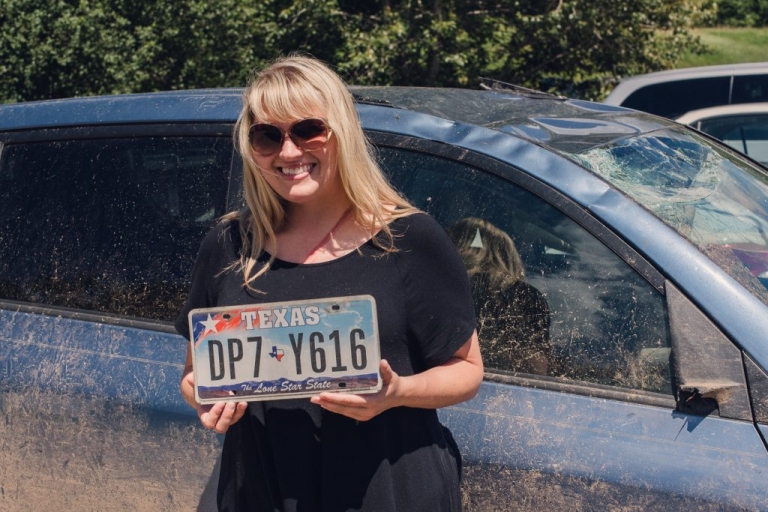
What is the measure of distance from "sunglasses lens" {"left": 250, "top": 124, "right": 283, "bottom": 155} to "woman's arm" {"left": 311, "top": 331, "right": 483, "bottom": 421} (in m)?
0.53

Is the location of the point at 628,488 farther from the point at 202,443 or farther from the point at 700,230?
the point at 202,443

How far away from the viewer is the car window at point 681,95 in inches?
294

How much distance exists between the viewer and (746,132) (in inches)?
248

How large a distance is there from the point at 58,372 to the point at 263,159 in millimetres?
1081

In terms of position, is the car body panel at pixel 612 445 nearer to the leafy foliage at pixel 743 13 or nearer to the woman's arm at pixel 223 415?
the woman's arm at pixel 223 415

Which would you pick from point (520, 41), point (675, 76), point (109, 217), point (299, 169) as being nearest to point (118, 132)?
point (109, 217)

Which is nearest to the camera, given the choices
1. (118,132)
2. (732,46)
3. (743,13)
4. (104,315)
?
(104,315)

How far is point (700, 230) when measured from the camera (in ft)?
7.84

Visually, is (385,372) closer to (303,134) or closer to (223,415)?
(223,415)

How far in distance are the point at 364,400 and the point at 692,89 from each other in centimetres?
641

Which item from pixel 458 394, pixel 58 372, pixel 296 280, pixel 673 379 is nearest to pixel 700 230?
pixel 673 379

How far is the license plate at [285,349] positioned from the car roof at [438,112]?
900 millimetres

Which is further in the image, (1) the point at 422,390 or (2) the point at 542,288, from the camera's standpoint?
(2) the point at 542,288

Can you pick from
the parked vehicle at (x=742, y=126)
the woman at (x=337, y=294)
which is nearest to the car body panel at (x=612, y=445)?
the woman at (x=337, y=294)
